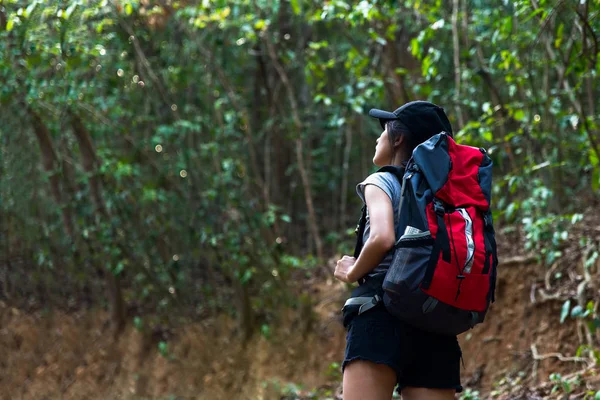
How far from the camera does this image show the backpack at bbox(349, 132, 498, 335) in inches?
110

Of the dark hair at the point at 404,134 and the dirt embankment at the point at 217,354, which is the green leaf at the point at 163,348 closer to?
the dirt embankment at the point at 217,354

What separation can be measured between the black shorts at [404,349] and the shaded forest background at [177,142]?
445 centimetres

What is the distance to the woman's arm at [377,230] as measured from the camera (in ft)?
9.38

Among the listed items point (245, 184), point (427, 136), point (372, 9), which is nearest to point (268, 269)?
point (245, 184)

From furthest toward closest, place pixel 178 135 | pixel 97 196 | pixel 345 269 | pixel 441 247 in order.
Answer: pixel 178 135, pixel 97 196, pixel 345 269, pixel 441 247

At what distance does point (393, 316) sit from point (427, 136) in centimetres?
75

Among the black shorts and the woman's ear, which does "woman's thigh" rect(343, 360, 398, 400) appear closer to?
the black shorts

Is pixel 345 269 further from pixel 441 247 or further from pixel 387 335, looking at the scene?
pixel 441 247

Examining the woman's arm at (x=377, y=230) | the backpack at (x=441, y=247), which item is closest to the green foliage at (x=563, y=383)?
the backpack at (x=441, y=247)

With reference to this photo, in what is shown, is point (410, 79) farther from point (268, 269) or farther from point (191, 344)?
point (191, 344)

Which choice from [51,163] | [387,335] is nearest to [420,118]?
[387,335]

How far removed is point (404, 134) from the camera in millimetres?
3139

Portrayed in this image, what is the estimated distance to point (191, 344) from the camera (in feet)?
31.2

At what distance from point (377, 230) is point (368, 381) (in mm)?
572
